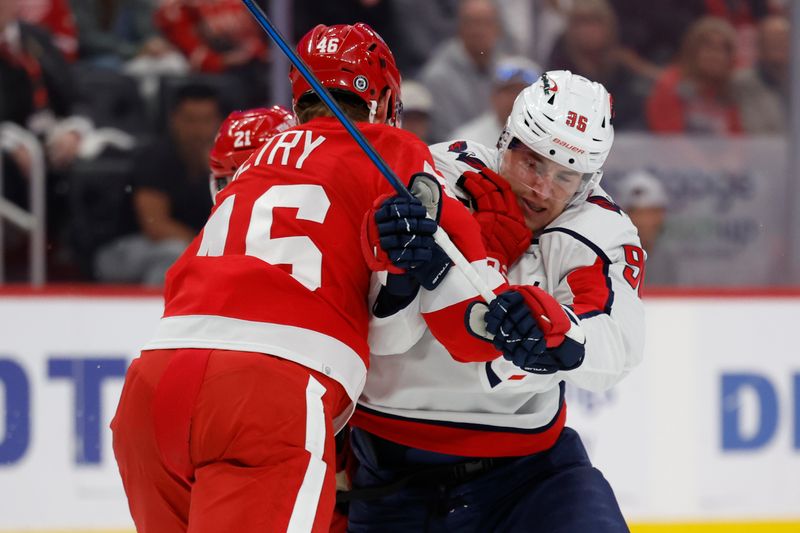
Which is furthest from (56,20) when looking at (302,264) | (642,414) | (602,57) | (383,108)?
(302,264)

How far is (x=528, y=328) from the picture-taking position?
6.25 ft

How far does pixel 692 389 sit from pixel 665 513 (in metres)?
0.43

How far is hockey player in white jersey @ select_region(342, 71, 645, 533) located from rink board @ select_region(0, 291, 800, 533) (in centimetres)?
→ 156

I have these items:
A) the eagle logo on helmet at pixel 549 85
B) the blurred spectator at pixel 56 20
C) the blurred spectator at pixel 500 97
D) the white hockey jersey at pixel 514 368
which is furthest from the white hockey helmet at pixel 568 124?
the blurred spectator at pixel 56 20

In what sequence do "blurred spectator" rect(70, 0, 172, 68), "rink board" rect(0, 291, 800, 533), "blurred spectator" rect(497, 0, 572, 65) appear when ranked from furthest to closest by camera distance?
1. "blurred spectator" rect(497, 0, 572, 65)
2. "blurred spectator" rect(70, 0, 172, 68)
3. "rink board" rect(0, 291, 800, 533)

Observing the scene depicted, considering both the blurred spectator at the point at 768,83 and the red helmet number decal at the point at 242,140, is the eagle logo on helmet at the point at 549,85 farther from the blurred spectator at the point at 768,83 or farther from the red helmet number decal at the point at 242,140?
the blurred spectator at the point at 768,83

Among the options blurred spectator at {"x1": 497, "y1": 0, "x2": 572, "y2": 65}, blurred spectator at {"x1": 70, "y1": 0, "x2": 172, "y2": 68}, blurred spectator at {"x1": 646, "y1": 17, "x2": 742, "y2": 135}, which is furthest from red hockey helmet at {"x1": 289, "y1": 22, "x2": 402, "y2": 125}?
blurred spectator at {"x1": 646, "y1": 17, "x2": 742, "y2": 135}

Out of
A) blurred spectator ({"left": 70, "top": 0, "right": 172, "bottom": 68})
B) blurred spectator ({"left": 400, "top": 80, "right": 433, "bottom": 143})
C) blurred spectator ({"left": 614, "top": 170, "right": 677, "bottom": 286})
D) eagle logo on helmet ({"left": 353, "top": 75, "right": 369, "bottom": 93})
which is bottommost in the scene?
blurred spectator ({"left": 614, "top": 170, "right": 677, "bottom": 286})

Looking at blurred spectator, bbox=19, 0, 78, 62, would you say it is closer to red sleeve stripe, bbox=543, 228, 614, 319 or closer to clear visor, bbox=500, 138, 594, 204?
clear visor, bbox=500, 138, 594, 204

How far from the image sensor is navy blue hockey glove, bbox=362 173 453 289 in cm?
185

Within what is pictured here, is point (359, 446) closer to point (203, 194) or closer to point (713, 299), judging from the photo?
point (713, 299)

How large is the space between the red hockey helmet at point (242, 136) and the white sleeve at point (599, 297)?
866 millimetres

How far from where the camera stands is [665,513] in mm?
3965

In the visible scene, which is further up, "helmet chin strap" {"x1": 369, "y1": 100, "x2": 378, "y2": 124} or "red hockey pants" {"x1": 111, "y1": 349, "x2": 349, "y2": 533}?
"helmet chin strap" {"x1": 369, "y1": 100, "x2": 378, "y2": 124}
